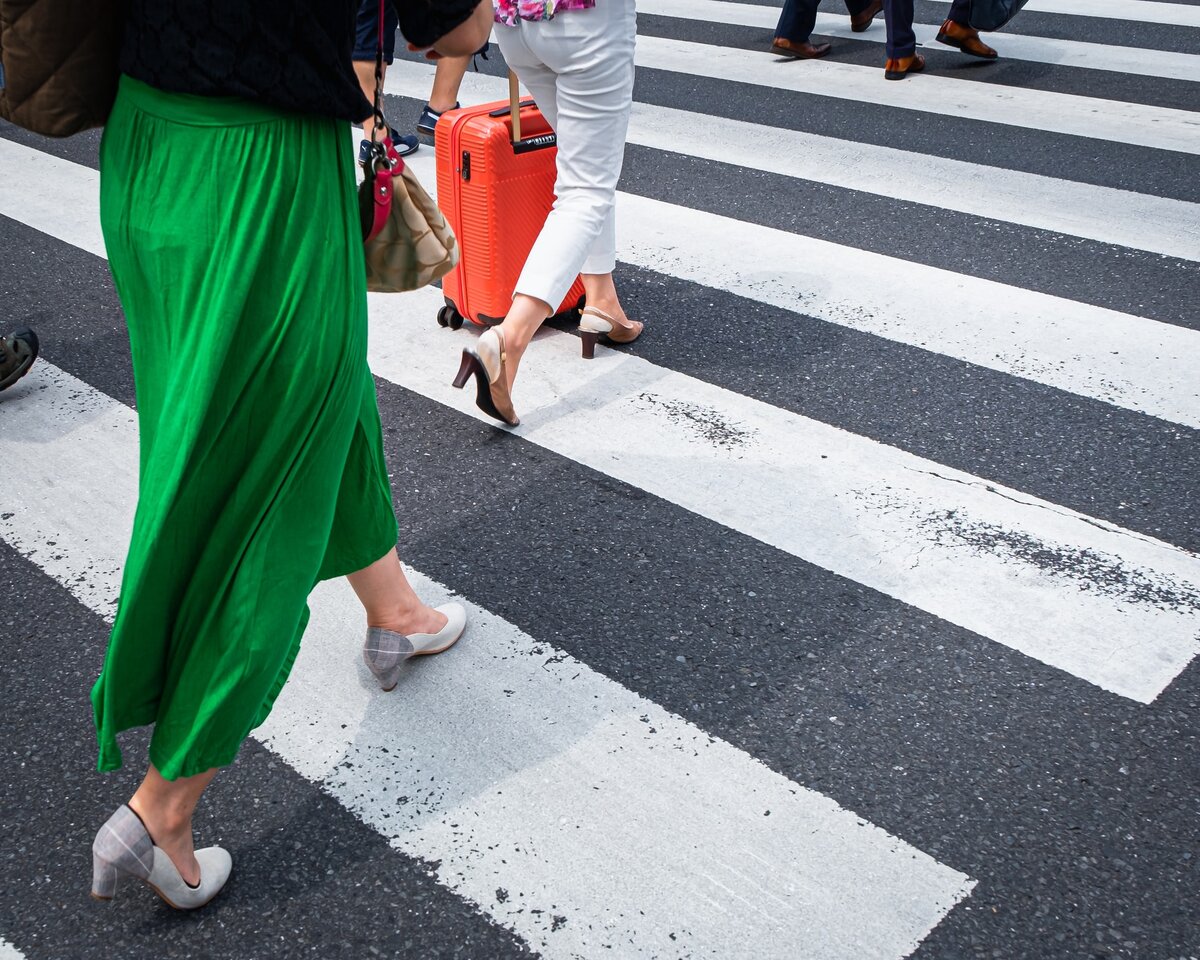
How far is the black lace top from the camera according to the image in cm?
181

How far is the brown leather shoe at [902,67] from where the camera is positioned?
725 cm

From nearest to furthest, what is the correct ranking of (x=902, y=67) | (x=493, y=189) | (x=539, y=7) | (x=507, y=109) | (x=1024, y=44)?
(x=539, y=7)
(x=493, y=189)
(x=507, y=109)
(x=902, y=67)
(x=1024, y=44)

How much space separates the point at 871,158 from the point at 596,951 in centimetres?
463

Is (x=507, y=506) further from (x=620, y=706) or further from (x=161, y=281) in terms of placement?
(x=161, y=281)

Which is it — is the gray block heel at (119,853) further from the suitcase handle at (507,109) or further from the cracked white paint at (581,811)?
the suitcase handle at (507,109)

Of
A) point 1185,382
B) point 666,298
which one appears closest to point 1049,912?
point 1185,382

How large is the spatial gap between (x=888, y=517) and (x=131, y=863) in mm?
1927

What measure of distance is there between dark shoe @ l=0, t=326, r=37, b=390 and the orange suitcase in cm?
133

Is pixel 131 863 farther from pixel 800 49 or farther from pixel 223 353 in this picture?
pixel 800 49

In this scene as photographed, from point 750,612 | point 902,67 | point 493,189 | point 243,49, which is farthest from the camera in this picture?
point 902,67

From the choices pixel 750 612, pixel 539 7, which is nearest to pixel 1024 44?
pixel 539 7

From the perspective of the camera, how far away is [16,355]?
4.01m

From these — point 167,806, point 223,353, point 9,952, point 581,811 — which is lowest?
point 9,952

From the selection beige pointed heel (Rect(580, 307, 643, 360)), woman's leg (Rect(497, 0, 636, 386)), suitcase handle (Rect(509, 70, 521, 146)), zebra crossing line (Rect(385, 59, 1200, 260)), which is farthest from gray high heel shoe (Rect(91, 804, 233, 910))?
zebra crossing line (Rect(385, 59, 1200, 260))
